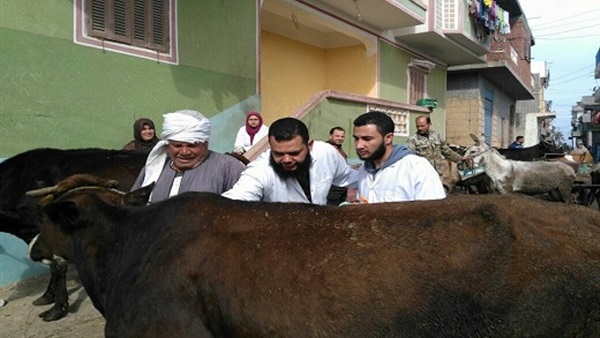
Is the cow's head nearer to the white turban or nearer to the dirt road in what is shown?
the white turban

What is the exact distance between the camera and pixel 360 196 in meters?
3.34

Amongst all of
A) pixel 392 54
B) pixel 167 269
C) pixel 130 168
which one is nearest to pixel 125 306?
pixel 167 269

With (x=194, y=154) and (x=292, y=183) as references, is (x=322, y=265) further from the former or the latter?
(x=194, y=154)

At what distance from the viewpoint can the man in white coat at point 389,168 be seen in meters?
2.98

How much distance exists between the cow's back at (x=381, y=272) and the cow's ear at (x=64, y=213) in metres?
0.57

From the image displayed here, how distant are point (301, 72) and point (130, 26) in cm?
707

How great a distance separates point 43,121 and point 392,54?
34.3ft

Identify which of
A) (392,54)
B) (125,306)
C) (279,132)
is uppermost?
(392,54)

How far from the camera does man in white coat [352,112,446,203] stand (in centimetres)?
298

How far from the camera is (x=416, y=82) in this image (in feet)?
52.9

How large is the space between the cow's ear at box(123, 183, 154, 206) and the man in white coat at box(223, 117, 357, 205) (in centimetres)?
48

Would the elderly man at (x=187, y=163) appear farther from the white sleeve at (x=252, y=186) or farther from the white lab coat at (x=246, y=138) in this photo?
the white lab coat at (x=246, y=138)

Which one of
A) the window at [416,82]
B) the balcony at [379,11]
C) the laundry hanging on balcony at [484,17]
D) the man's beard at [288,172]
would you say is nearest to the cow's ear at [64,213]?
the man's beard at [288,172]

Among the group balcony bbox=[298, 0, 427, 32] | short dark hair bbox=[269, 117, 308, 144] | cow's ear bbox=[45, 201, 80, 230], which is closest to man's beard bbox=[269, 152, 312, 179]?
short dark hair bbox=[269, 117, 308, 144]
